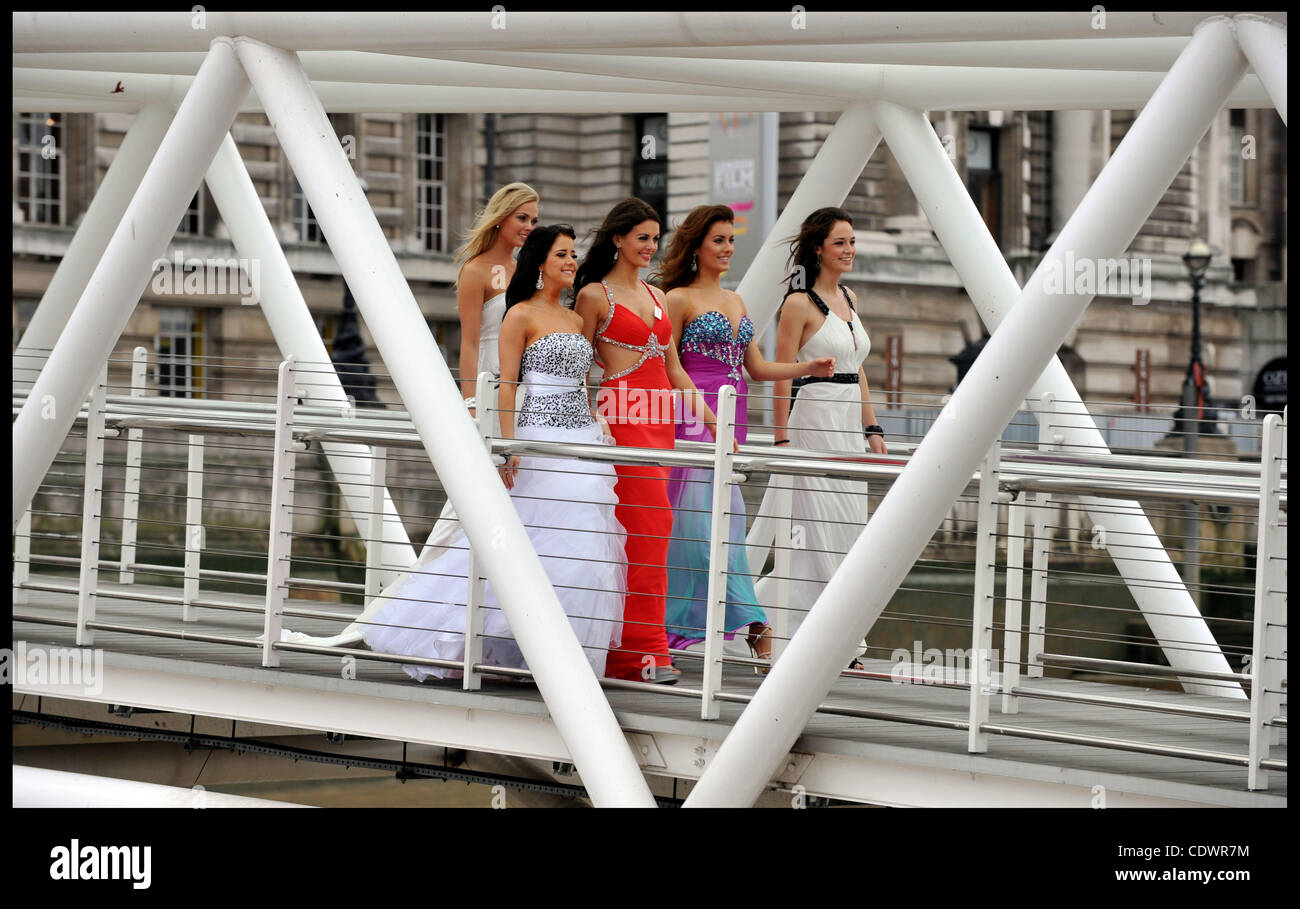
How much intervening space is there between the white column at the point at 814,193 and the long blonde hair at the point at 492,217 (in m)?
1.73

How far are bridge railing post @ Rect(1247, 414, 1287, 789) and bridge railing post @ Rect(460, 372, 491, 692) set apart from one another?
294 cm

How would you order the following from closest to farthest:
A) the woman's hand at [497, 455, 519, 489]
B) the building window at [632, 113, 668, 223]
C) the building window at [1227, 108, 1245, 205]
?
1. the woman's hand at [497, 455, 519, 489]
2. the building window at [632, 113, 668, 223]
3. the building window at [1227, 108, 1245, 205]

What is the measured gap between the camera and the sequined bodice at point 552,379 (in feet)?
25.3

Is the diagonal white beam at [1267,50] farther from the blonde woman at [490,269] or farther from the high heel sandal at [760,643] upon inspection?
the high heel sandal at [760,643]

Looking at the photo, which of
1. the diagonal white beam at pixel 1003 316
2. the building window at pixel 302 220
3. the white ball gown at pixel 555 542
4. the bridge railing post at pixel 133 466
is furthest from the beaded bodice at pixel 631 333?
the building window at pixel 302 220

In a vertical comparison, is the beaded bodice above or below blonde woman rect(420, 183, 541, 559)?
below

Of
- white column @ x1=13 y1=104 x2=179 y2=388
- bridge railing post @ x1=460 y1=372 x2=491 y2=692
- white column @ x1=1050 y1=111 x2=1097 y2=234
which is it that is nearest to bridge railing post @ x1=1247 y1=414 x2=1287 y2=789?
bridge railing post @ x1=460 y1=372 x2=491 y2=692

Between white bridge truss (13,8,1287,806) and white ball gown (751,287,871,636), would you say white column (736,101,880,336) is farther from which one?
white ball gown (751,287,871,636)

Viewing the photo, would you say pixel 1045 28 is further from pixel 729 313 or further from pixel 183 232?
pixel 183 232

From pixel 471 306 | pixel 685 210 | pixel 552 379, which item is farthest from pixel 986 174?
pixel 552 379

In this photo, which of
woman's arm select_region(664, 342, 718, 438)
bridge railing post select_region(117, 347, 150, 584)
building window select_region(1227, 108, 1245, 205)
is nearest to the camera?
woman's arm select_region(664, 342, 718, 438)

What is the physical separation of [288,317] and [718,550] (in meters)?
4.61

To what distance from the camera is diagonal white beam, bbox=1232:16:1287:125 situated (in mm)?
5602
